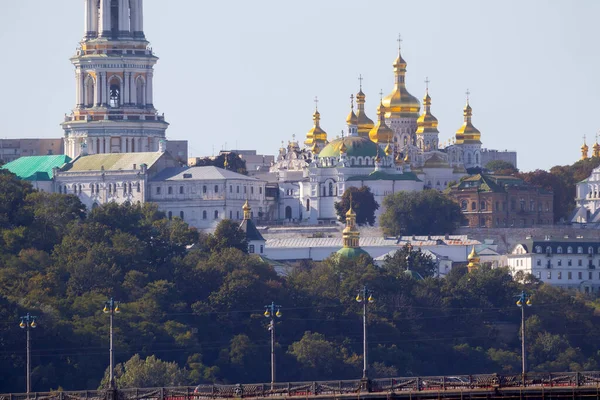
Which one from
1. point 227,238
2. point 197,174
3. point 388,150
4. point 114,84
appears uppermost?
point 114,84

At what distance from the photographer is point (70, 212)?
15675 centimetres

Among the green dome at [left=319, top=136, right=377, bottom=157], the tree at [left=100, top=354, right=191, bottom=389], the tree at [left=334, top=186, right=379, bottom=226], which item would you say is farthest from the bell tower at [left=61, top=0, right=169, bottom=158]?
the tree at [left=100, top=354, right=191, bottom=389]

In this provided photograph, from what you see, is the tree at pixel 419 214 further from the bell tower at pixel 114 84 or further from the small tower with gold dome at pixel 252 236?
the bell tower at pixel 114 84

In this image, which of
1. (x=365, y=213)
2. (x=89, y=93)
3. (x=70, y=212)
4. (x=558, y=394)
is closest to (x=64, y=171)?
(x=89, y=93)

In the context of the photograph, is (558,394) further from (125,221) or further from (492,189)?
(492,189)

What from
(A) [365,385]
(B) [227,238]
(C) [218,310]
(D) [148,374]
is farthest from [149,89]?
(A) [365,385]

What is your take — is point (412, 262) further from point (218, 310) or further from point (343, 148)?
point (343, 148)

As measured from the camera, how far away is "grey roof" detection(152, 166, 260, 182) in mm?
181750

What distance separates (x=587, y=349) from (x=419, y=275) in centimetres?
1305

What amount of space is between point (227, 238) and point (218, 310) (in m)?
17.1

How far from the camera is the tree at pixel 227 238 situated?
505 feet

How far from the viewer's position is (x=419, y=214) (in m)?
180

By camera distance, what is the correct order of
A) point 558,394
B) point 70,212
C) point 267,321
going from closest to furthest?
point 558,394, point 267,321, point 70,212

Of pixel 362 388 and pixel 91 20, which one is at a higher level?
pixel 91 20
